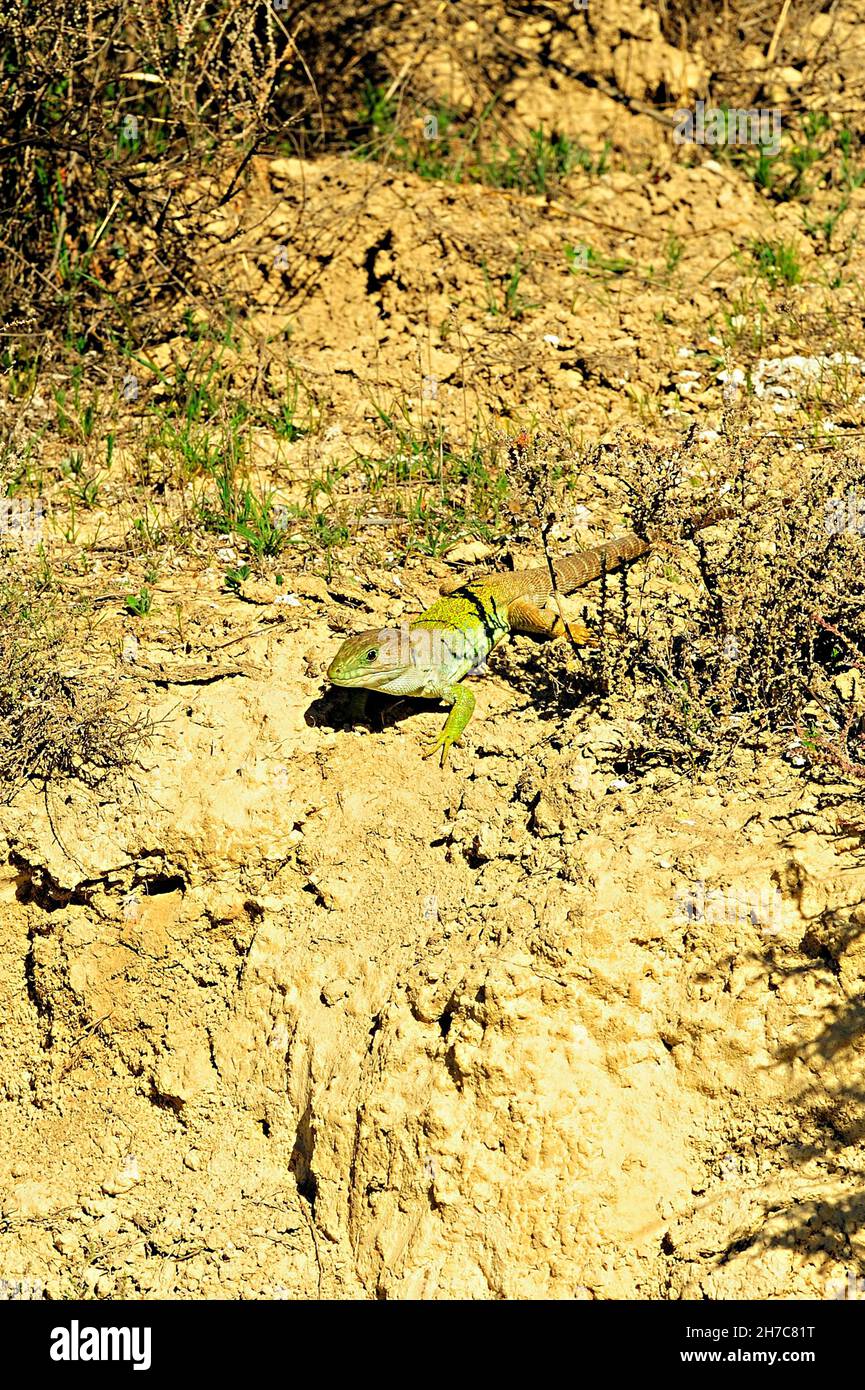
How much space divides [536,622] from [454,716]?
0.57 m

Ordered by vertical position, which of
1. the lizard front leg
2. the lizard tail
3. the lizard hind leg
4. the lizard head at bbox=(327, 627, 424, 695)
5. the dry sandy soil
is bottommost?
the dry sandy soil

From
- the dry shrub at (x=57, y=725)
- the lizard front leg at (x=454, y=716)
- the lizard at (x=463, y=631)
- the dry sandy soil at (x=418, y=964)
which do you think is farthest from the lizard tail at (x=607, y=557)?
the dry shrub at (x=57, y=725)

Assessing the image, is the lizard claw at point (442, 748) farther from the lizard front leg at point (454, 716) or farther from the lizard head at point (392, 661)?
the lizard head at point (392, 661)

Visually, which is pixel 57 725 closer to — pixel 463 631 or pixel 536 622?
pixel 463 631

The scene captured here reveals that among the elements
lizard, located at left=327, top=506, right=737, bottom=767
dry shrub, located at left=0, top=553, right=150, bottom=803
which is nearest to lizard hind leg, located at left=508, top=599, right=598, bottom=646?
lizard, located at left=327, top=506, right=737, bottom=767

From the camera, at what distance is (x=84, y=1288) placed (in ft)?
15.3

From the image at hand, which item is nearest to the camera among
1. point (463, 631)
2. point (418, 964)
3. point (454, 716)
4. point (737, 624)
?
point (418, 964)

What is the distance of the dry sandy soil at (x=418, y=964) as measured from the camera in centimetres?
407

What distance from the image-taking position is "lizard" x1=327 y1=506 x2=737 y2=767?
4.86 metres

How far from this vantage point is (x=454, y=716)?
4941 mm

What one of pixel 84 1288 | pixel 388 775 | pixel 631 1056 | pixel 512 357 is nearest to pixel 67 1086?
pixel 84 1288

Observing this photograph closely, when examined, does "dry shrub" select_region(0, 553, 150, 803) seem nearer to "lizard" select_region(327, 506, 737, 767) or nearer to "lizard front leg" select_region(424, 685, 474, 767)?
"lizard" select_region(327, 506, 737, 767)

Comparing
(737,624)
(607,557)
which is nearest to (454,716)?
(607,557)

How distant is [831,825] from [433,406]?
125 inches
